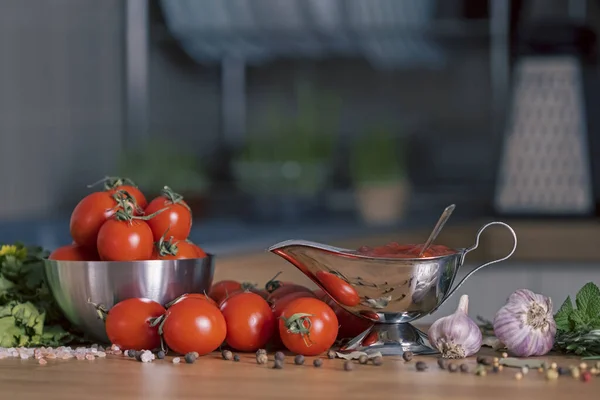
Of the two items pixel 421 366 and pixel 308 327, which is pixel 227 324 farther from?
pixel 421 366

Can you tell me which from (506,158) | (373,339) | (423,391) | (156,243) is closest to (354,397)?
(423,391)

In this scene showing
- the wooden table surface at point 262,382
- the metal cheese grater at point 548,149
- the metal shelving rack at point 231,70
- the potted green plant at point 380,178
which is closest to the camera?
the wooden table surface at point 262,382

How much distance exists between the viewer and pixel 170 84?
394 cm

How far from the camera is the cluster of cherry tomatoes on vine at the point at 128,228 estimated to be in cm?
117

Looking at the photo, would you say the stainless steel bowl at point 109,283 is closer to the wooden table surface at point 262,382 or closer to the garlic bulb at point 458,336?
the wooden table surface at point 262,382

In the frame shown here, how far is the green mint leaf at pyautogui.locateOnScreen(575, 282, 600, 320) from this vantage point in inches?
45.6

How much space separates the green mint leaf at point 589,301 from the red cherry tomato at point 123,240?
1.63ft

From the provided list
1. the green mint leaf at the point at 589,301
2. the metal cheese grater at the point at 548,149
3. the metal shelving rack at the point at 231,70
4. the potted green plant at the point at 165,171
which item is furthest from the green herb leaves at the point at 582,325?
the metal shelving rack at the point at 231,70

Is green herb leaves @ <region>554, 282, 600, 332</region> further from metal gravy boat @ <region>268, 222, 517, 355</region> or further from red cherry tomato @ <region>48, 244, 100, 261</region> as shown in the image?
red cherry tomato @ <region>48, 244, 100, 261</region>

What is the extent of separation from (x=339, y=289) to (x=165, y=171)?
256 centimetres

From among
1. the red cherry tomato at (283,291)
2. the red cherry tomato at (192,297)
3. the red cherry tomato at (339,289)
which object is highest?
the red cherry tomato at (339,289)

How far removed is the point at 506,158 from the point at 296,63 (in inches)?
38.2

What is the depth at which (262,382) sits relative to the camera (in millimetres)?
975

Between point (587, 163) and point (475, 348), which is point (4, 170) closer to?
point (587, 163)
